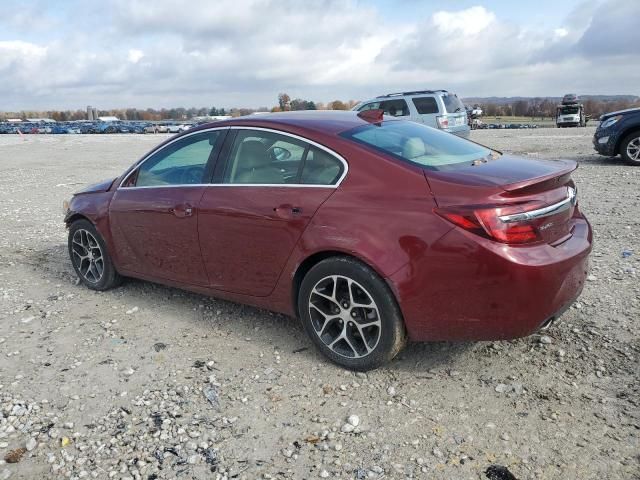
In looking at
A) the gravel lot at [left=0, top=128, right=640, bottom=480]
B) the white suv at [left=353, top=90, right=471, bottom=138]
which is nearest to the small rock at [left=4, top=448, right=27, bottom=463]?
the gravel lot at [left=0, top=128, right=640, bottom=480]

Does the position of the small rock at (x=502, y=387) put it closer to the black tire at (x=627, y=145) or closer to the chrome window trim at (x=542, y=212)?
the chrome window trim at (x=542, y=212)

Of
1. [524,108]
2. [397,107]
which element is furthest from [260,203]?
[524,108]

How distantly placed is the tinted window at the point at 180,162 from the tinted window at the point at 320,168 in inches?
37.1

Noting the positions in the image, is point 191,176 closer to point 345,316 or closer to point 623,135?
point 345,316

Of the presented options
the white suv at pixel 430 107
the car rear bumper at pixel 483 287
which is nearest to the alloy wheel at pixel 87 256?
the car rear bumper at pixel 483 287

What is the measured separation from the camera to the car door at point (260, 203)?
3.58 m

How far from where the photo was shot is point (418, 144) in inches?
148

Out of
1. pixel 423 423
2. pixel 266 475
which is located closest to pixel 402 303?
pixel 423 423

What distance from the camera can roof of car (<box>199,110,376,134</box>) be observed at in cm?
381

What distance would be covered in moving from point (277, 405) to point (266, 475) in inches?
23.9

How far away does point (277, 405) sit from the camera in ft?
10.6

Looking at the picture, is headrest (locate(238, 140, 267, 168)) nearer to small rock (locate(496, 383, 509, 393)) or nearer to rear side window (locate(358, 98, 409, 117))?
small rock (locate(496, 383, 509, 393))

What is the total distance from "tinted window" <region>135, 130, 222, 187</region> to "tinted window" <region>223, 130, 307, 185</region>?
270mm

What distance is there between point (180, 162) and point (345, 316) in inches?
79.3
